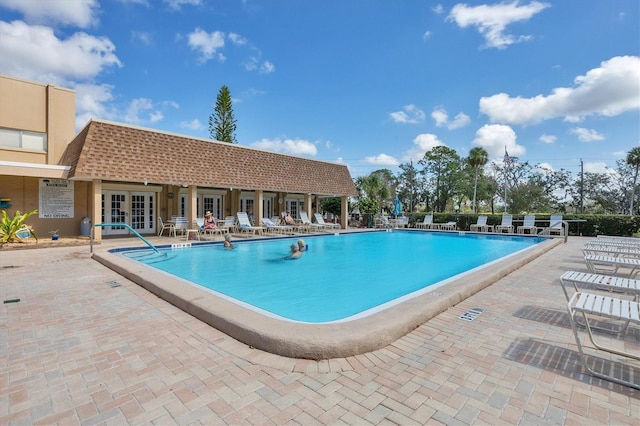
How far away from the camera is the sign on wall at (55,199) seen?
520 inches

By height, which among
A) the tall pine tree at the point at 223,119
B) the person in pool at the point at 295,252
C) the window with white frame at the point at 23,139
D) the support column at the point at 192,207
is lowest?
the person in pool at the point at 295,252

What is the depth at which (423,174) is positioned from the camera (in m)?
38.6

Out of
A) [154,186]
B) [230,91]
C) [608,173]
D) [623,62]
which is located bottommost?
[154,186]

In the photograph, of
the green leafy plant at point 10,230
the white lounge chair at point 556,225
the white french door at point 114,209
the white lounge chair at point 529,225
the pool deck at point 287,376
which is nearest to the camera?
the pool deck at point 287,376

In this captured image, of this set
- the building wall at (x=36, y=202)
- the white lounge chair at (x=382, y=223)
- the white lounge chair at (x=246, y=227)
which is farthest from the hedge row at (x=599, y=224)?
the building wall at (x=36, y=202)

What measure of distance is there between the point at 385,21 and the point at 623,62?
11.5 m

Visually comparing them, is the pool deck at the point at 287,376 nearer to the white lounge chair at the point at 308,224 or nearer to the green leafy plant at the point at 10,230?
the green leafy plant at the point at 10,230

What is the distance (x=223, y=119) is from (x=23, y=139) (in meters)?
17.8

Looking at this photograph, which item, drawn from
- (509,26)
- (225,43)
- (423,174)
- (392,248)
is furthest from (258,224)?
(423,174)

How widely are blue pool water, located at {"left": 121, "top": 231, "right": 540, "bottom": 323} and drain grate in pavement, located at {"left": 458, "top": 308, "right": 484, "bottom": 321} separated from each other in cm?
89

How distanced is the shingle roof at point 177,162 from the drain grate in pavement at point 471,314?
12.6 m

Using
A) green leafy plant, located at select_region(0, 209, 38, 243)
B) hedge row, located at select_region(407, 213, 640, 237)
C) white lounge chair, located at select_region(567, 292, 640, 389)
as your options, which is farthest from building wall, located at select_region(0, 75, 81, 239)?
hedge row, located at select_region(407, 213, 640, 237)

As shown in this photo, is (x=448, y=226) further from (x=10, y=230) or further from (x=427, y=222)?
(x=10, y=230)

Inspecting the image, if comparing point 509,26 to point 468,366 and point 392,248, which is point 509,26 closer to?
point 392,248
